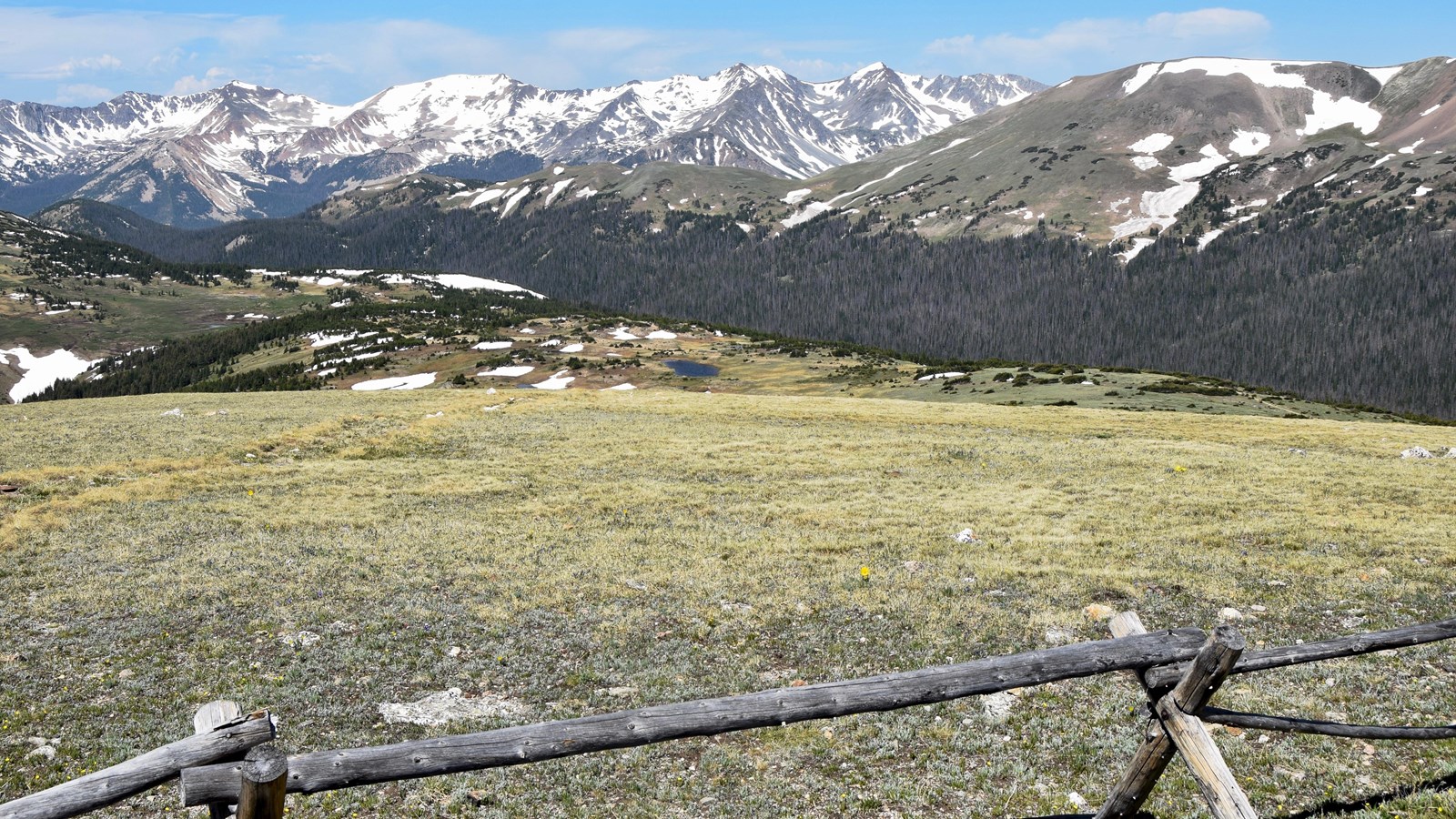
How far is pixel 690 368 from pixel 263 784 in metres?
165

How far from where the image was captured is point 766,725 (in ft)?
29.4

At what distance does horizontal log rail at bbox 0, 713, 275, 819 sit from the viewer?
23.4 ft

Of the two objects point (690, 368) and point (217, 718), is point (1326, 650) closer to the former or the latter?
point (217, 718)

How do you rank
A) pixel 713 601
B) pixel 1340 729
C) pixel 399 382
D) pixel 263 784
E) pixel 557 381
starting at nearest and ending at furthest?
pixel 263 784 < pixel 1340 729 < pixel 713 601 < pixel 557 381 < pixel 399 382

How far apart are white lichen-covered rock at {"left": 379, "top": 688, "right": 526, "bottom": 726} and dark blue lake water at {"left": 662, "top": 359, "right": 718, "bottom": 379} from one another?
5571 inches

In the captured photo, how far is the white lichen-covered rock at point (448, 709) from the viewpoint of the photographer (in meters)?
14.4

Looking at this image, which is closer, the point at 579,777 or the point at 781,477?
the point at 579,777

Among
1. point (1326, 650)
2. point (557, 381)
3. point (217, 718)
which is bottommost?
point (557, 381)

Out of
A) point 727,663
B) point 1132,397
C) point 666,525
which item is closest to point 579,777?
point 727,663

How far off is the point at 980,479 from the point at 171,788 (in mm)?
32053

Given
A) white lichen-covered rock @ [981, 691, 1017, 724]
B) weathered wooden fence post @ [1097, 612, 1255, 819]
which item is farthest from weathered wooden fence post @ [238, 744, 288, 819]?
white lichen-covered rock @ [981, 691, 1017, 724]

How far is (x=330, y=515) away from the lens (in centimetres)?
2923

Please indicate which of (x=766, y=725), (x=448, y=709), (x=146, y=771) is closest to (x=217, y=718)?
(x=146, y=771)

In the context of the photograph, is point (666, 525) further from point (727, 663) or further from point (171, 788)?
point (171, 788)
